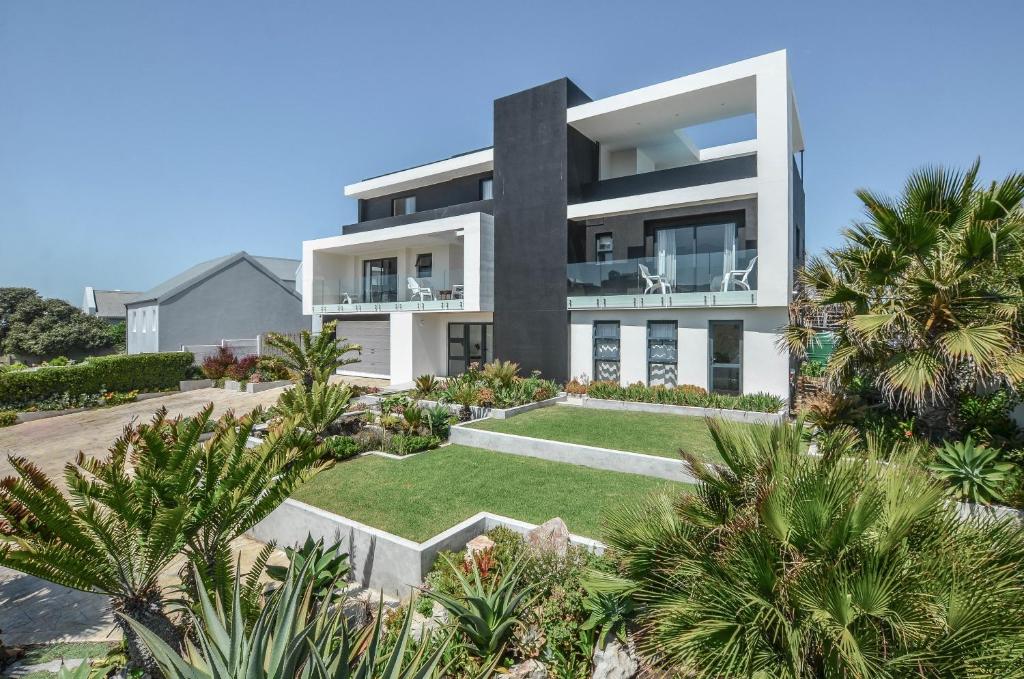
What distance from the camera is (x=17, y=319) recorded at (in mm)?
34406

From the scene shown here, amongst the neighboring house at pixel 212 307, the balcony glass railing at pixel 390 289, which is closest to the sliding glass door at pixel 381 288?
the balcony glass railing at pixel 390 289

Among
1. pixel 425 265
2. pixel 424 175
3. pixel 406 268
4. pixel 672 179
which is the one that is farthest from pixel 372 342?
pixel 672 179

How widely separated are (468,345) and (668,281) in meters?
10.2

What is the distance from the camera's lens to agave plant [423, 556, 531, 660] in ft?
15.5

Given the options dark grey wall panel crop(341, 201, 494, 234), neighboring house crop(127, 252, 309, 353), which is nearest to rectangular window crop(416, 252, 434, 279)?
dark grey wall panel crop(341, 201, 494, 234)

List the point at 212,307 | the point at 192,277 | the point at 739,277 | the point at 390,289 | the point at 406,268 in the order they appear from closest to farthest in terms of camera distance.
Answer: the point at 739,277
the point at 390,289
the point at 406,268
the point at 192,277
the point at 212,307

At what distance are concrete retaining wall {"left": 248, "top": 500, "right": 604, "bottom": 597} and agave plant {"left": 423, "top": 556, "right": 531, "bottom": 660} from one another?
1255 mm

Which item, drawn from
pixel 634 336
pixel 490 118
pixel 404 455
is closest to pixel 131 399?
pixel 404 455

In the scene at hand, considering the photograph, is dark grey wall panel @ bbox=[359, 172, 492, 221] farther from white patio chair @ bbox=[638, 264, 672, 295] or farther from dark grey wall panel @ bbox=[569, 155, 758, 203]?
white patio chair @ bbox=[638, 264, 672, 295]

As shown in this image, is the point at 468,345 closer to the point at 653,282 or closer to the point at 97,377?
the point at 653,282

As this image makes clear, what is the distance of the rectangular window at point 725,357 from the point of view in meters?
15.5

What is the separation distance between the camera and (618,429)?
41.0 ft

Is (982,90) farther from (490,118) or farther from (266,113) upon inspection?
(266,113)

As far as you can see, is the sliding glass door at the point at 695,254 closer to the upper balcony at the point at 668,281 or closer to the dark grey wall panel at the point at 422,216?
the upper balcony at the point at 668,281
